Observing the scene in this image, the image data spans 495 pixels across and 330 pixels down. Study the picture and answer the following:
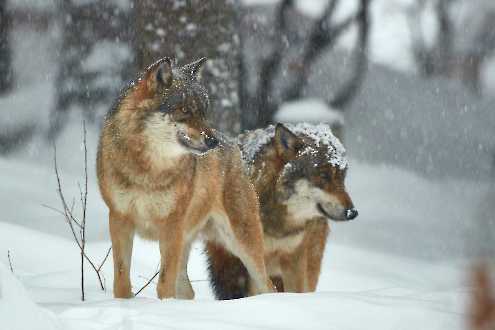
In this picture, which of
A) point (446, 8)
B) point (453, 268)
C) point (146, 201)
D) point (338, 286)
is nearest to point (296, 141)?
point (146, 201)

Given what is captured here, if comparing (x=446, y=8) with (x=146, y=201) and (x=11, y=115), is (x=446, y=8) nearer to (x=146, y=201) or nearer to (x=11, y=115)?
(x=11, y=115)

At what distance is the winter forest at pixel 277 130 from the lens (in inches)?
161

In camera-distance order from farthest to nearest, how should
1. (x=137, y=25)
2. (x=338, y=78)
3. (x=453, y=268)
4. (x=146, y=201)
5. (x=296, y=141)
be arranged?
(x=338, y=78) < (x=453, y=268) < (x=137, y=25) < (x=296, y=141) < (x=146, y=201)

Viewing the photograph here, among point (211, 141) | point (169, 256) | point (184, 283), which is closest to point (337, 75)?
point (184, 283)

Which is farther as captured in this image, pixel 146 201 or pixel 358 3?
pixel 358 3

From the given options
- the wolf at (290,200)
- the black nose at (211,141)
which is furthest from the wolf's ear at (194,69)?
the wolf at (290,200)

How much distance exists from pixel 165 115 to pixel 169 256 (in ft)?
2.73

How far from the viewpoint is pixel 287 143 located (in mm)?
5223

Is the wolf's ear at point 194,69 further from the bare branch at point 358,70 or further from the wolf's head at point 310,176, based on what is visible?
the bare branch at point 358,70

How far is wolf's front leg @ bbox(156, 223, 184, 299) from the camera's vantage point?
4.12 metres

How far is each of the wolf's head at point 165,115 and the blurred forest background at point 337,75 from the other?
4773mm

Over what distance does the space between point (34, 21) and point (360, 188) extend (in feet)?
19.1

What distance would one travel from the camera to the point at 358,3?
11695 mm

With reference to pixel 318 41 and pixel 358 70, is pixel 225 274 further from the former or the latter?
pixel 358 70
